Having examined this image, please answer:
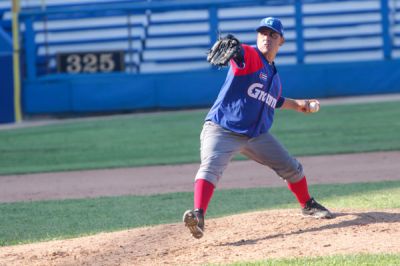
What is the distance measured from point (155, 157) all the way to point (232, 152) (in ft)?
20.9

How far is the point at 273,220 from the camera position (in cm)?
659

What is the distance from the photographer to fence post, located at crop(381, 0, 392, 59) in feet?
62.7

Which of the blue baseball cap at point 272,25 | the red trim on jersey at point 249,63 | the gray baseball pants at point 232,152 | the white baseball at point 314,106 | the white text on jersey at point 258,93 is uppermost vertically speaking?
the blue baseball cap at point 272,25

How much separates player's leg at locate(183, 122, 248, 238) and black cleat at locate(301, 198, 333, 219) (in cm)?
83

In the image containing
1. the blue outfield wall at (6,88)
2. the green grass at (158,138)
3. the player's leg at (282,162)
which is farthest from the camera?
the blue outfield wall at (6,88)

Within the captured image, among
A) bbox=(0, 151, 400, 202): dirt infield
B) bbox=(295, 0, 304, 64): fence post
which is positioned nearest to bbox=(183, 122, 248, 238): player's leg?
bbox=(0, 151, 400, 202): dirt infield

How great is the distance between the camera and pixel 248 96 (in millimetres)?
6137

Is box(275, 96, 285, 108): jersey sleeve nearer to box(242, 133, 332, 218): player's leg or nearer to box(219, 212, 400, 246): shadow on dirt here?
box(242, 133, 332, 218): player's leg

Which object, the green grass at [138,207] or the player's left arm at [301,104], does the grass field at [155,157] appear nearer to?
the green grass at [138,207]

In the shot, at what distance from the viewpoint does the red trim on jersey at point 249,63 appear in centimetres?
604

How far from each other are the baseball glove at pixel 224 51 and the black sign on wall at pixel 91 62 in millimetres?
14012

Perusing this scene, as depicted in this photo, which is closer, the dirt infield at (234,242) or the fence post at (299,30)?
the dirt infield at (234,242)

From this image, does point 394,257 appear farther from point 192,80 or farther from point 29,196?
point 192,80

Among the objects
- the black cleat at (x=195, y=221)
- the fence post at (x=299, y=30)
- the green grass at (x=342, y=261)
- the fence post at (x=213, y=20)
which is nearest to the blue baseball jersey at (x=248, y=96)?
the black cleat at (x=195, y=221)
